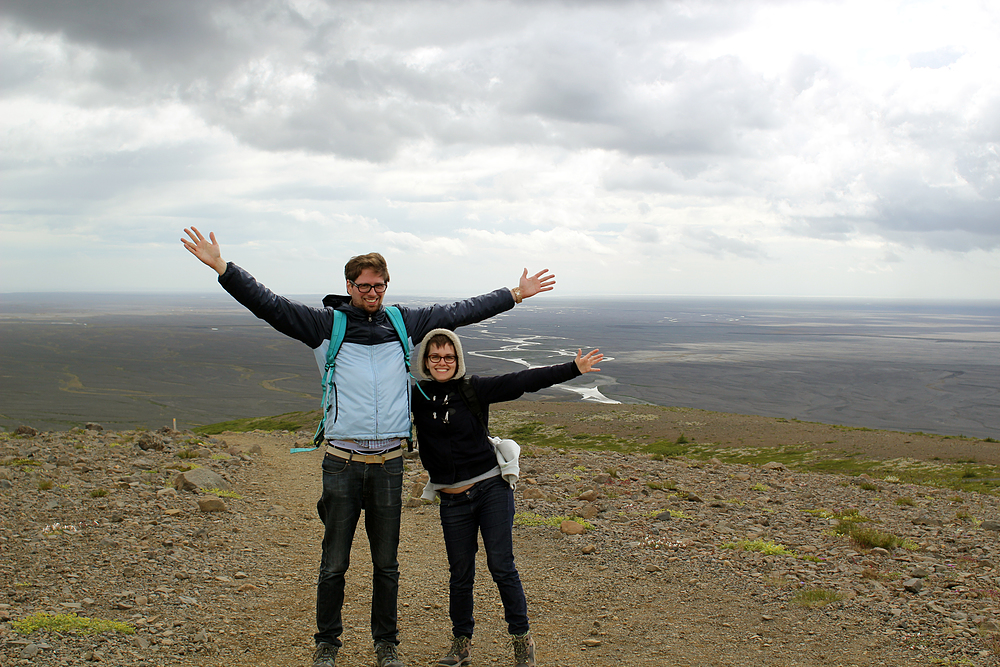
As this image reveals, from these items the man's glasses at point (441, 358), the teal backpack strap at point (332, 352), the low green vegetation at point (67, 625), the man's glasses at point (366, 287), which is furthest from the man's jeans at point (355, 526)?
the low green vegetation at point (67, 625)

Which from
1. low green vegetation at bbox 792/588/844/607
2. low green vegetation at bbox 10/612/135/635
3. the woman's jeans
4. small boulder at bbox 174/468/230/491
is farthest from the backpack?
small boulder at bbox 174/468/230/491

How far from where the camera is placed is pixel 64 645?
4859mm

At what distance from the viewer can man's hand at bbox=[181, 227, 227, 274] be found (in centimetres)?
416

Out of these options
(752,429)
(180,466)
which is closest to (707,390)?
(752,429)

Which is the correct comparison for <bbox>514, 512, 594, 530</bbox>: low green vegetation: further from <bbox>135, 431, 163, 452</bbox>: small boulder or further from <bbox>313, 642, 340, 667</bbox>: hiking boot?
<bbox>135, 431, 163, 452</bbox>: small boulder

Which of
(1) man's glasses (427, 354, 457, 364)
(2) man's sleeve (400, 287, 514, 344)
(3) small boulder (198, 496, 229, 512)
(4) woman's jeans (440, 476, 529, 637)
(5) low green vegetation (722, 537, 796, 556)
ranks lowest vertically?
(5) low green vegetation (722, 537, 796, 556)

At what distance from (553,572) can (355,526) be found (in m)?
3.82

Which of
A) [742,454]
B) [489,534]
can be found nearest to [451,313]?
[489,534]

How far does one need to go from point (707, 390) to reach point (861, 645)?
244 ft

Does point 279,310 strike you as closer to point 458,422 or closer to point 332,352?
point 332,352

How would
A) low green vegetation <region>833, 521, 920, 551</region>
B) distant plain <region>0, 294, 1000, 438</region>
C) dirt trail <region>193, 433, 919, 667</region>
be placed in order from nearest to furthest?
dirt trail <region>193, 433, 919, 667</region> < low green vegetation <region>833, 521, 920, 551</region> < distant plain <region>0, 294, 1000, 438</region>

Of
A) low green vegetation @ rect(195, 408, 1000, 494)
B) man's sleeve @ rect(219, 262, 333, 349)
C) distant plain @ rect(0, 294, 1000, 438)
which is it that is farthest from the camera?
distant plain @ rect(0, 294, 1000, 438)

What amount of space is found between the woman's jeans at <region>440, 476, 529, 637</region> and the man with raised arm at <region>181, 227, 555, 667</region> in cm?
42

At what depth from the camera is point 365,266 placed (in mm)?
4414
